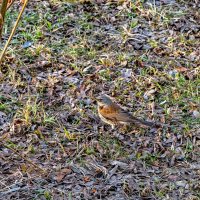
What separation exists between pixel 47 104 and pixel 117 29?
1.94 metres

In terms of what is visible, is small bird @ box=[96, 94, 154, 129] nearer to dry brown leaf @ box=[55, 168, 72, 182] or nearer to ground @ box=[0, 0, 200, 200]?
ground @ box=[0, 0, 200, 200]

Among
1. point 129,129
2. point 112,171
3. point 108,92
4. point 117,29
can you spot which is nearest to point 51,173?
point 112,171

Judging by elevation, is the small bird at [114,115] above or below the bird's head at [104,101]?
below

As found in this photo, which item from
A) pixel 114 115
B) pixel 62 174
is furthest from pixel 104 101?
pixel 62 174

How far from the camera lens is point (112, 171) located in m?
5.07

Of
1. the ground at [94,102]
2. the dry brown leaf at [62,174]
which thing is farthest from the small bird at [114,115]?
the dry brown leaf at [62,174]

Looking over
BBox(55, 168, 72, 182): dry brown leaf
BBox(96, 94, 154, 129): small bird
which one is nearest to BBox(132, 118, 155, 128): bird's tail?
BBox(96, 94, 154, 129): small bird

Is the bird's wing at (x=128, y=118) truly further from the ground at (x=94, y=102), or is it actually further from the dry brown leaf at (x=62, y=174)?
the dry brown leaf at (x=62, y=174)

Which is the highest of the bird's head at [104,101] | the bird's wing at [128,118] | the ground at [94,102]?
the bird's head at [104,101]

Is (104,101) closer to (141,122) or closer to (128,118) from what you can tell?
(128,118)

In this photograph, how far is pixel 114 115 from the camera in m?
5.55

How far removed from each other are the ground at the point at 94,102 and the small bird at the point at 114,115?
5.2 inches

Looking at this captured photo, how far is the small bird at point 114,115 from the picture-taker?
18.1 ft

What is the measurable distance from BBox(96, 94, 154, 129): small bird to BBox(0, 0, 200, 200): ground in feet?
0.44
